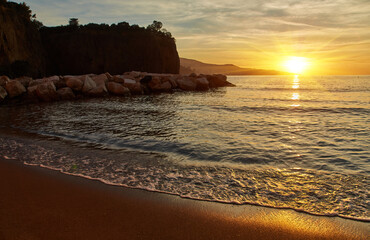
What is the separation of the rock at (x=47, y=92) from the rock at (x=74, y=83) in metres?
1.73

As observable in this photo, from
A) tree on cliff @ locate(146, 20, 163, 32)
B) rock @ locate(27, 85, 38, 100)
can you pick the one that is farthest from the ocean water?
tree on cliff @ locate(146, 20, 163, 32)

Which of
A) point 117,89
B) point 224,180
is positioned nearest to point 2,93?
point 117,89

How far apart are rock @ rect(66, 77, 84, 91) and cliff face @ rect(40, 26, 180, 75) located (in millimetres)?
27258

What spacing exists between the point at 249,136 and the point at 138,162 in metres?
3.34

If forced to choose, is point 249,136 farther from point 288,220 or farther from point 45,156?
point 45,156

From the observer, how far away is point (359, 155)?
5.38 meters

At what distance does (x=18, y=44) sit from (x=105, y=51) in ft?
66.2

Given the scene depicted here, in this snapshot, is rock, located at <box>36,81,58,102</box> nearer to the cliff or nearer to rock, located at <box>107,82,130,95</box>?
rock, located at <box>107,82,130,95</box>

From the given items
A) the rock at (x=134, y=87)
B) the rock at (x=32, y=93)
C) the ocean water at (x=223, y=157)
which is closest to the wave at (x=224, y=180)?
the ocean water at (x=223, y=157)

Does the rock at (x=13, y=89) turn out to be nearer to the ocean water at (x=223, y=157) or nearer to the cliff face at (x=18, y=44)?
the ocean water at (x=223, y=157)

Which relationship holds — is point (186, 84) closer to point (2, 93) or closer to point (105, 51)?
point (2, 93)

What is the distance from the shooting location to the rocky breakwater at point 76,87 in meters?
16.7

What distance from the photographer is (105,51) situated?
50.4m

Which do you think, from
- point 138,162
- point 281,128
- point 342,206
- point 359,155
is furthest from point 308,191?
point 281,128
